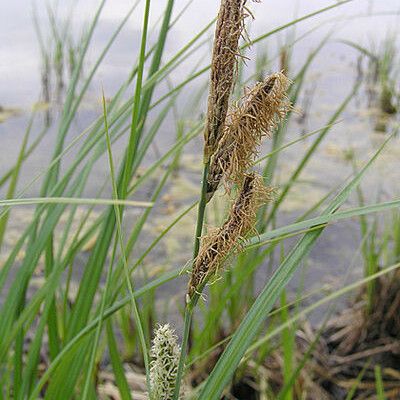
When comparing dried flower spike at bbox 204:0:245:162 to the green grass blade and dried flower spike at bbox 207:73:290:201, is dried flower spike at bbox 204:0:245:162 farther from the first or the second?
the green grass blade

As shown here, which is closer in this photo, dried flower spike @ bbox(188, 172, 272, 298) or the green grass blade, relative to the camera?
dried flower spike @ bbox(188, 172, 272, 298)

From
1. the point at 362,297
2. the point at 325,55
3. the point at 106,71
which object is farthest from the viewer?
the point at 325,55

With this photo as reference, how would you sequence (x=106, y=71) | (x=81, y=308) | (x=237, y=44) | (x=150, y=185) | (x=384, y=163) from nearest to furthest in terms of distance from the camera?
(x=237, y=44), (x=81, y=308), (x=150, y=185), (x=384, y=163), (x=106, y=71)

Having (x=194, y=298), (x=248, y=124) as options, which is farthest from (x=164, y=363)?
(x=248, y=124)

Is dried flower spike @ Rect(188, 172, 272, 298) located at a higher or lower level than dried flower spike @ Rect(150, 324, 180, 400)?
higher

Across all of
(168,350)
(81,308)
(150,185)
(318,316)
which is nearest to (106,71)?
(150,185)

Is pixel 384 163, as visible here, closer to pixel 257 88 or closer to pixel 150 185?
pixel 150 185
